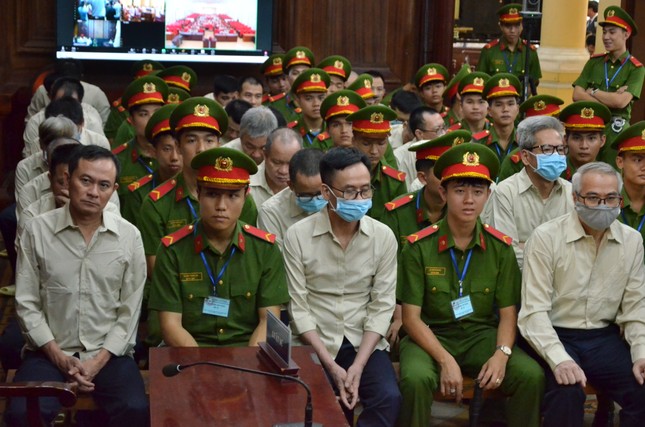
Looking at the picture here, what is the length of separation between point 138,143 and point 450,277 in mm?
2413

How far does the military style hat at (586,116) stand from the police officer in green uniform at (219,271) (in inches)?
93.4

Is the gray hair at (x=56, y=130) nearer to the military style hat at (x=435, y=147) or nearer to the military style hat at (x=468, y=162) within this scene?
the military style hat at (x=435, y=147)

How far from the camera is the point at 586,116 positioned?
6277mm

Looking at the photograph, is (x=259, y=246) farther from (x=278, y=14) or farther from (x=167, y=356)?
(x=278, y=14)

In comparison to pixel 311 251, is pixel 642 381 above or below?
below

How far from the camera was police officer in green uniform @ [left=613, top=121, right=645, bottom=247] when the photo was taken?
5.34 m

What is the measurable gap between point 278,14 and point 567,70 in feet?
15.6

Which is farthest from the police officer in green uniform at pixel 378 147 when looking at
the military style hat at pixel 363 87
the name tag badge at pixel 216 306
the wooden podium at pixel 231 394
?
the wooden podium at pixel 231 394

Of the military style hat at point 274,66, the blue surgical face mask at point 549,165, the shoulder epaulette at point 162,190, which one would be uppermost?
the military style hat at point 274,66

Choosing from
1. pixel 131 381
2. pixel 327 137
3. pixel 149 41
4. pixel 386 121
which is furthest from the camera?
pixel 149 41

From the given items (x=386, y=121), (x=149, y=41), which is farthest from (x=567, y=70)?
(x=386, y=121)

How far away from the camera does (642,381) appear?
4.58 meters

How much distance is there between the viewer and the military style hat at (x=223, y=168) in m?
4.54

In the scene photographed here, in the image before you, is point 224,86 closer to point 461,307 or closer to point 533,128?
point 533,128
